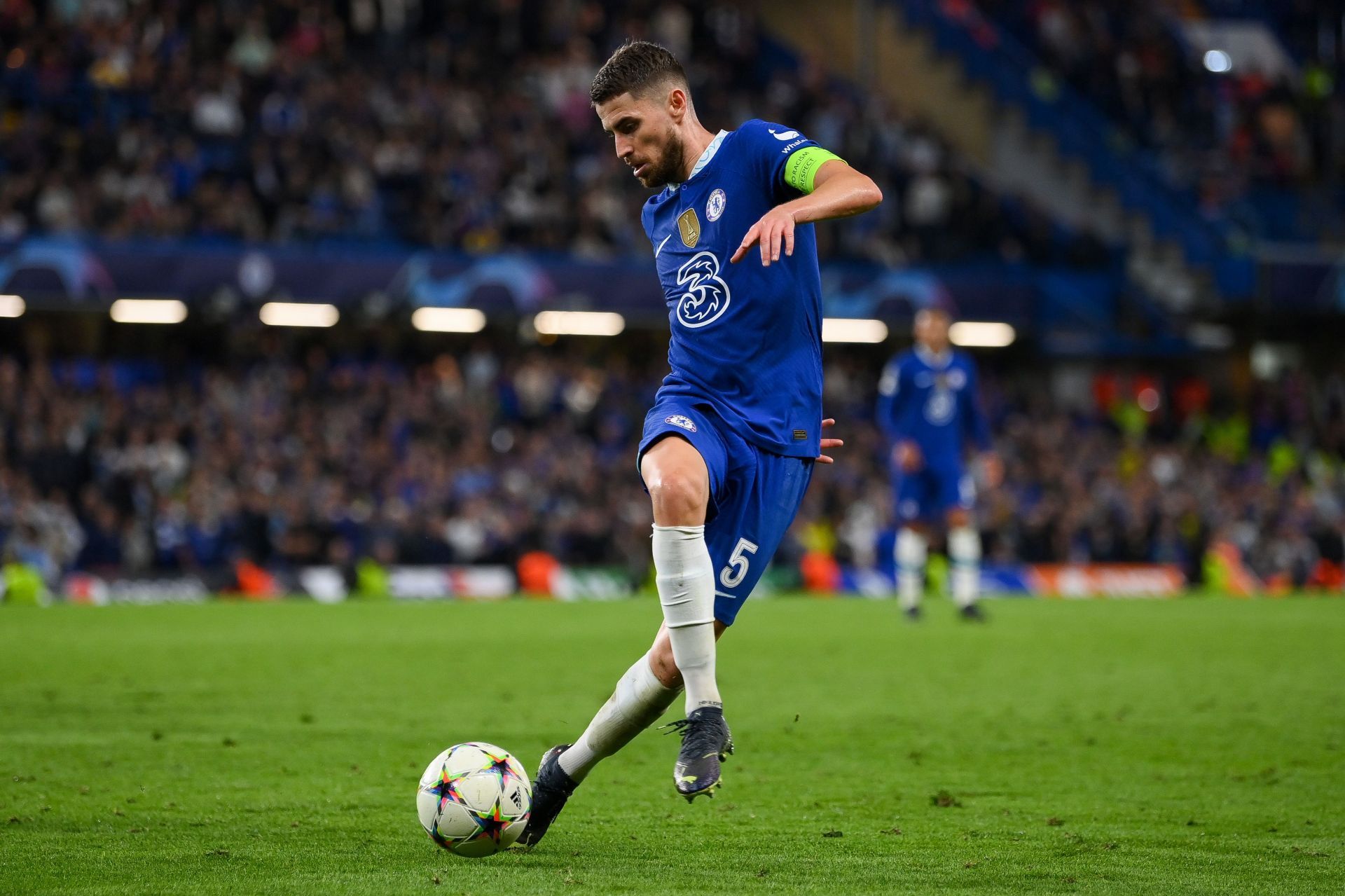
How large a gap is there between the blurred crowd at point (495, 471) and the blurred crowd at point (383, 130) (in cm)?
224

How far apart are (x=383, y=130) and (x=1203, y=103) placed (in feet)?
56.8

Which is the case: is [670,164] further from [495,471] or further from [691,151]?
[495,471]

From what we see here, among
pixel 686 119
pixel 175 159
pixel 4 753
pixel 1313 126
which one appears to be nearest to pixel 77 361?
pixel 175 159

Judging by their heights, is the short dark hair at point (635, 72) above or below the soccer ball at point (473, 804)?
above

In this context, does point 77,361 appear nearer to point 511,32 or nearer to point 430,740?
point 511,32

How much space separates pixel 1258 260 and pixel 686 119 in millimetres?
26995

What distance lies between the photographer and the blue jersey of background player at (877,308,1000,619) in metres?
16.0

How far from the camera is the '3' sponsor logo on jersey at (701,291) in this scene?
5434mm

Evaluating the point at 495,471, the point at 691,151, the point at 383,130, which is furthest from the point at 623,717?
the point at 383,130

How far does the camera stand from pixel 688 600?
17.0 ft

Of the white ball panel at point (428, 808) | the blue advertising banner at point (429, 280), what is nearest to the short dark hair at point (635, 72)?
the white ball panel at point (428, 808)

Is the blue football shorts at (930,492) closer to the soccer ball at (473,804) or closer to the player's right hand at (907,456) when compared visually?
the player's right hand at (907,456)

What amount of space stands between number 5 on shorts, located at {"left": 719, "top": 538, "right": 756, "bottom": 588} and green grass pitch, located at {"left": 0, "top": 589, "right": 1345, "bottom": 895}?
86 cm

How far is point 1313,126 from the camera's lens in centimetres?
3372
